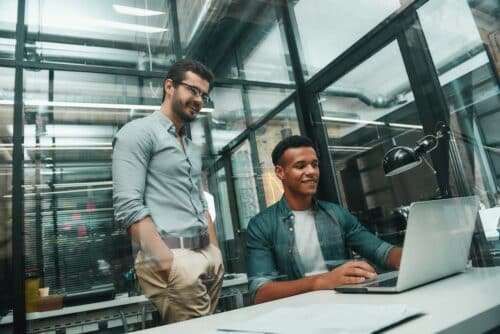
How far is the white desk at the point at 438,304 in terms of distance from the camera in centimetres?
47

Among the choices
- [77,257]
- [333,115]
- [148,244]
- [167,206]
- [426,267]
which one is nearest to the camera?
[426,267]

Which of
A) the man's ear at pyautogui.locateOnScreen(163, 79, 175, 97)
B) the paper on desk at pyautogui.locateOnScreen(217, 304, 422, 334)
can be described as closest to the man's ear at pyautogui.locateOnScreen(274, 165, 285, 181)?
the man's ear at pyautogui.locateOnScreen(163, 79, 175, 97)

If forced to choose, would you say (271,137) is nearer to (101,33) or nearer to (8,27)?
(101,33)

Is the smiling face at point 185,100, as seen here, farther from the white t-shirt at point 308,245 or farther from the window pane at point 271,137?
the window pane at point 271,137

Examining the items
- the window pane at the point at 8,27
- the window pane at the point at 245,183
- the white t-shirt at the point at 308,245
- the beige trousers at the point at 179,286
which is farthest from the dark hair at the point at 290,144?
the window pane at the point at 8,27

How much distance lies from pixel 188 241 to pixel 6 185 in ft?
5.50

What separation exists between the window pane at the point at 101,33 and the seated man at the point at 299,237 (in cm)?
184

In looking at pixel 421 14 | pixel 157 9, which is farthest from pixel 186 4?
pixel 421 14

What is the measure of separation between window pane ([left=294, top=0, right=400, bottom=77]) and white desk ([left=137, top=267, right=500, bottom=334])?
201cm

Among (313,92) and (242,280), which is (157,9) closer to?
(313,92)

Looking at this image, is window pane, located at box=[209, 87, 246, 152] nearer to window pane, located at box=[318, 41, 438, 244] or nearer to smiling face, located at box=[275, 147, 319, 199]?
window pane, located at box=[318, 41, 438, 244]

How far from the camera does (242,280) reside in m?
2.58

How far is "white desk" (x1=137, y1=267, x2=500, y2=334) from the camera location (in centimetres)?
47

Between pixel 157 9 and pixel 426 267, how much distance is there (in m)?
3.31
